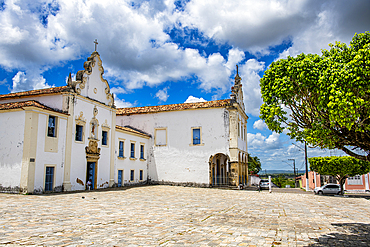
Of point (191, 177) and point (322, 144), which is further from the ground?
point (322, 144)

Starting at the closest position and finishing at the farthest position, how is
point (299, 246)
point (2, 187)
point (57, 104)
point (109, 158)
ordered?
point (299, 246), point (2, 187), point (57, 104), point (109, 158)

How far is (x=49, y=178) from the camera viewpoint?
18.4 meters

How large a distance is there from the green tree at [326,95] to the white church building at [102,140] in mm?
15338

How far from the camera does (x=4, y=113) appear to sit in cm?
1812

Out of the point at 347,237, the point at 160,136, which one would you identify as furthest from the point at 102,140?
the point at 347,237

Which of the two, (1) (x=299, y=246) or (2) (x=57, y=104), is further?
(2) (x=57, y=104)

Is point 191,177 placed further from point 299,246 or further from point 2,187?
point 299,246

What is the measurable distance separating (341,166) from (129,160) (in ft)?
73.3

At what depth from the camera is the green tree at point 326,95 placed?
6.56 metres

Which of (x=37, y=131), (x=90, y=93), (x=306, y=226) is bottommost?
(x=306, y=226)

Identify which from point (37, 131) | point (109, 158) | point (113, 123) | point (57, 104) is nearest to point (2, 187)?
point (37, 131)

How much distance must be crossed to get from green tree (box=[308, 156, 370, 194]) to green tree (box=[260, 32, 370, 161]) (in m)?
24.1

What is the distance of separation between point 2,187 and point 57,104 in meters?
6.49

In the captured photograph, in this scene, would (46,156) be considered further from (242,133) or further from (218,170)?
(242,133)
